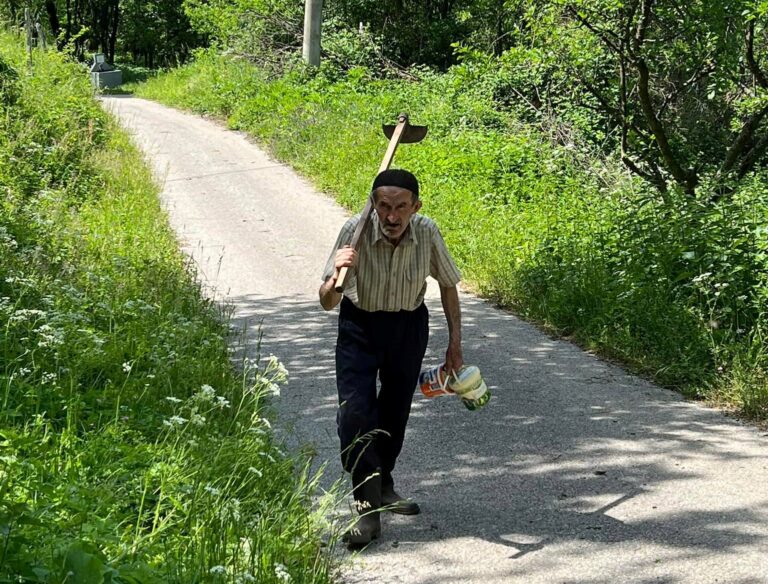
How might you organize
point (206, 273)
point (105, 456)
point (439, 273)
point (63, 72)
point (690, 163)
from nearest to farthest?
point (105, 456) < point (439, 273) < point (206, 273) < point (690, 163) < point (63, 72)

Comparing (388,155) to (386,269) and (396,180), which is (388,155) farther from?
(386,269)

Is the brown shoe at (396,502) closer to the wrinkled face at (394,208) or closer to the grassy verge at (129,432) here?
the grassy verge at (129,432)

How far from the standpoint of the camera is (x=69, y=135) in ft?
53.2

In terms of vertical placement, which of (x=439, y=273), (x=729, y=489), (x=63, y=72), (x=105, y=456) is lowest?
(x=729, y=489)

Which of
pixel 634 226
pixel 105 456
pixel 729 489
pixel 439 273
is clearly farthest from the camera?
pixel 634 226

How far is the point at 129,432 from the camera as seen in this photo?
5.54 meters

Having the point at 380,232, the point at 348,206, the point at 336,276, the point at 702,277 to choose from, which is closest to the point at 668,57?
the point at 702,277

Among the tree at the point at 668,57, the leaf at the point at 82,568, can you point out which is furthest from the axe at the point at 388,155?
the tree at the point at 668,57

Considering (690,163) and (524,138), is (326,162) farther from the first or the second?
(690,163)

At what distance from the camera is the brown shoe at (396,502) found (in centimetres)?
558

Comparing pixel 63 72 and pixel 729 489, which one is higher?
pixel 63 72

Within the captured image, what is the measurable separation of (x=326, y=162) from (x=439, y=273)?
45.5 feet

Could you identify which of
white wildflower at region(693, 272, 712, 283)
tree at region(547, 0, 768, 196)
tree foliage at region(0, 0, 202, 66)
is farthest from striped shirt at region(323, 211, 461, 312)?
tree foliage at region(0, 0, 202, 66)

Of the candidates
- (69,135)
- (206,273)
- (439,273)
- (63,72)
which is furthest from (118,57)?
(439,273)
